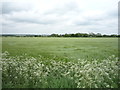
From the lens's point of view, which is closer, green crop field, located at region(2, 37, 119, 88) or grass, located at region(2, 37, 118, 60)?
green crop field, located at region(2, 37, 119, 88)

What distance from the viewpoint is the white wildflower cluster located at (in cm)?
159

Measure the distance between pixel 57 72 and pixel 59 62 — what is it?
0.47 feet

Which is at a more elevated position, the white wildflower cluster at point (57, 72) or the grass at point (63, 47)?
the grass at point (63, 47)

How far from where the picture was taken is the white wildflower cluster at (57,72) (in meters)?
1.59

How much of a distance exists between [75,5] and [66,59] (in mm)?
809

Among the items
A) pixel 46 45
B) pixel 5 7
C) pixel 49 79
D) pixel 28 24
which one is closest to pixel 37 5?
pixel 28 24

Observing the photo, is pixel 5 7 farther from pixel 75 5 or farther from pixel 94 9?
pixel 94 9

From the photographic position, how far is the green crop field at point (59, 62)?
1612 mm

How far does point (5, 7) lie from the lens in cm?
196

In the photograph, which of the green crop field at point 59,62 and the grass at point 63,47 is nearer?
the green crop field at point 59,62

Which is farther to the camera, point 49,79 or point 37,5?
point 37,5

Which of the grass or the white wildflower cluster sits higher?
the grass

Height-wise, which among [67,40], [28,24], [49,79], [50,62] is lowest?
[49,79]

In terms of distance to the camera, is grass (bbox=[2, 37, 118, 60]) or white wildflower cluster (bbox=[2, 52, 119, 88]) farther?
grass (bbox=[2, 37, 118, 60])
